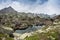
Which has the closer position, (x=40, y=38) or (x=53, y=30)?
(x=40, y=38)

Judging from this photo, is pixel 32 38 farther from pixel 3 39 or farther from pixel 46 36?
pixel 3 39

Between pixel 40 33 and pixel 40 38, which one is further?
pixel 40 33

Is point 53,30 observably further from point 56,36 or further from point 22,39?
point 22,39

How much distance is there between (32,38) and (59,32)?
6.04m

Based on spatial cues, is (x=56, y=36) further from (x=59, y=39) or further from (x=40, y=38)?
(x=40, y=38)

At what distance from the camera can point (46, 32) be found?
40438 millimetres

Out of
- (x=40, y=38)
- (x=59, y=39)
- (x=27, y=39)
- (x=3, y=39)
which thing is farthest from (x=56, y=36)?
(x=3, y=39)

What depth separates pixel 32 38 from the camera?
38.1 metres

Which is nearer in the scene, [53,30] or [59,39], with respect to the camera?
[59,39]

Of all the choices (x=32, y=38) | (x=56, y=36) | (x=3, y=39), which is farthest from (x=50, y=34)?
(x=3, y=39)

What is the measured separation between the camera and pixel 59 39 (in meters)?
38.0

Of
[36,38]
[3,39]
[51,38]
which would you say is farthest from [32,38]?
[3,39]

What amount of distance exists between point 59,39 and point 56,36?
86 cm

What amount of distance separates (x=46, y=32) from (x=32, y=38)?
4053 millimetres
